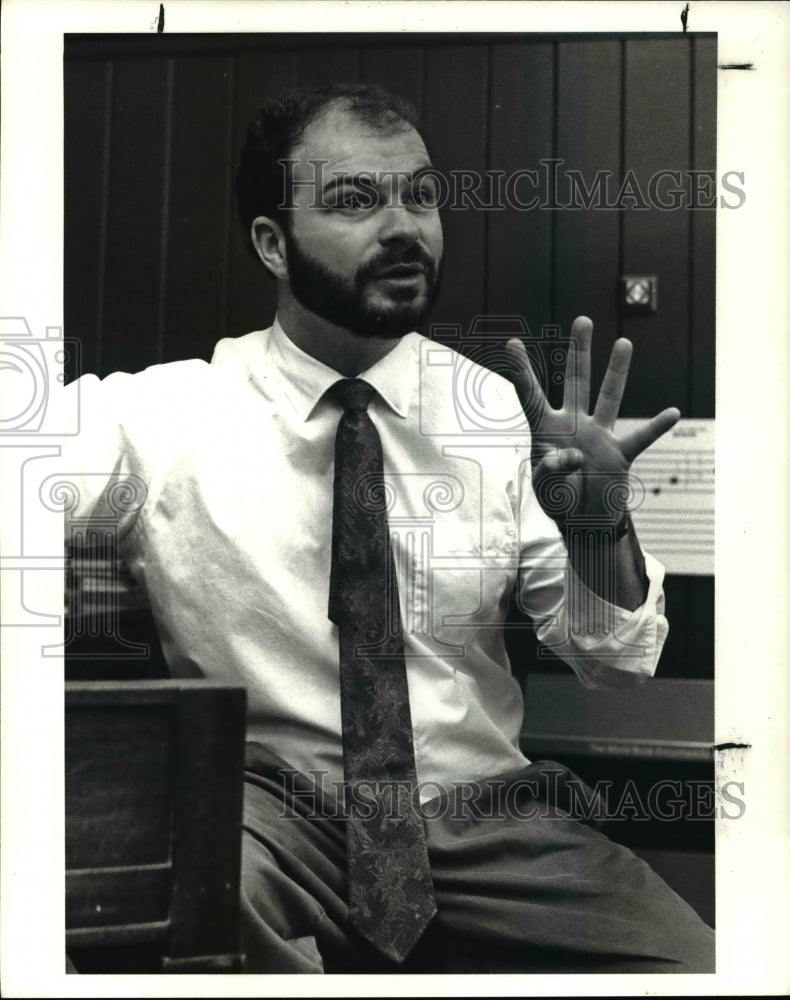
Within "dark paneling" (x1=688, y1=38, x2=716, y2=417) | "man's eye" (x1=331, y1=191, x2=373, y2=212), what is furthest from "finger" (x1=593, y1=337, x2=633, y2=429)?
"man's eye" (x1=331, y1=191, x2=373, y2=212)

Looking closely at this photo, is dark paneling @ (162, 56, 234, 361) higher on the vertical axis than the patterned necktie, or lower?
higher

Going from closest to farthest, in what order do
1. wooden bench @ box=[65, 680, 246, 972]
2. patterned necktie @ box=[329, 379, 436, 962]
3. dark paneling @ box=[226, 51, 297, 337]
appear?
1. wooden bench @ box=[65, 680, 246, 972]
2. patterned necktie @ box=[329, 379, 436, 962]
3. dark paneling @ box=[226, 51, 297, 337]

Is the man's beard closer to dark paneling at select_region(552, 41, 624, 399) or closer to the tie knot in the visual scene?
the tie knot

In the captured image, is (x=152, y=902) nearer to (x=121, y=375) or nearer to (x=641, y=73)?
(x=121, y=375)

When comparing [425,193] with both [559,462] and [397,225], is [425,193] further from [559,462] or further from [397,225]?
[559,462]

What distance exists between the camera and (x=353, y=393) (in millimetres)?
1812

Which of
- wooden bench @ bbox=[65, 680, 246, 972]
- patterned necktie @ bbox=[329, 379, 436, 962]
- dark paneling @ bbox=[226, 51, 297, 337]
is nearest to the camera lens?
wooden bench @ bbox=[65, 680, 246, 972]

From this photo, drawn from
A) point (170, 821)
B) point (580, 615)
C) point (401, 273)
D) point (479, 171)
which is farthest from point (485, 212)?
point (170, 821)

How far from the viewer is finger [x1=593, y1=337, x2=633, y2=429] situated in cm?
179

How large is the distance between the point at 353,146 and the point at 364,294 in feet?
0.76

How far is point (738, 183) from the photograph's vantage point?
1.83m

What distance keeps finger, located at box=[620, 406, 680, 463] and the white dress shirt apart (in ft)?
0.53

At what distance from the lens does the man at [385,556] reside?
5.74 ft

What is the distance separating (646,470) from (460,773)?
1.85ft
